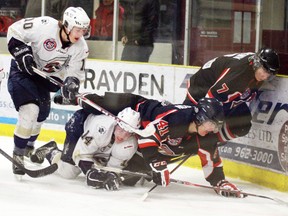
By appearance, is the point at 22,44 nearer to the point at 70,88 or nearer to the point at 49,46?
the point at 49,46

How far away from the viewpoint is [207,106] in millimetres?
4504

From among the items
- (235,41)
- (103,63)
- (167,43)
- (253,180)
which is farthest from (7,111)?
(253,180)

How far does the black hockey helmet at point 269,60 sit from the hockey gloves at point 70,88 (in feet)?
3.46

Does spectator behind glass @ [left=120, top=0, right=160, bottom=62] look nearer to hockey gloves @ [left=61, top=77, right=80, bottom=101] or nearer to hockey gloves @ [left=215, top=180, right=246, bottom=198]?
hockey gloves @ [left=61, top=77, right=80, bottom=101]

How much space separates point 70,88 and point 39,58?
32 cm

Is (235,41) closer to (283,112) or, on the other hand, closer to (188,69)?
(188,69)

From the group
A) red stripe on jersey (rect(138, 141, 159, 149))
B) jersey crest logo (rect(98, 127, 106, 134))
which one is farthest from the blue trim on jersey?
red stripe on jersey (rect(138, 141, 159, 149))

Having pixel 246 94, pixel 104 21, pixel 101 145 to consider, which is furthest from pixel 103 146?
pixel 104 21

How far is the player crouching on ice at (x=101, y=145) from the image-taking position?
15.3 feet

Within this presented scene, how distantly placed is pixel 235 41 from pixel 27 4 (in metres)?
2.13

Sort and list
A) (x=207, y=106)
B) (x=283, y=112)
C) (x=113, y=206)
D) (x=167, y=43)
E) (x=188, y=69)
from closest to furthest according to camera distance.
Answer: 1. (x=113, y=206)
2. (x=207, y=106)
3. (x=283, y=112)
4. (x=188, y=69)
5. (x=167, y=43)

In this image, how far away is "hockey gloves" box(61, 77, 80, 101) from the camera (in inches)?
193

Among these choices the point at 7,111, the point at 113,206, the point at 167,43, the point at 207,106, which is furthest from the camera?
the point at 7,111

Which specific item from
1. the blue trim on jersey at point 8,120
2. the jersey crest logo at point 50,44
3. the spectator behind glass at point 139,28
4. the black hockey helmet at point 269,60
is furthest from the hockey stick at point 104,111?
the blue trim on jersey at point 8,120
